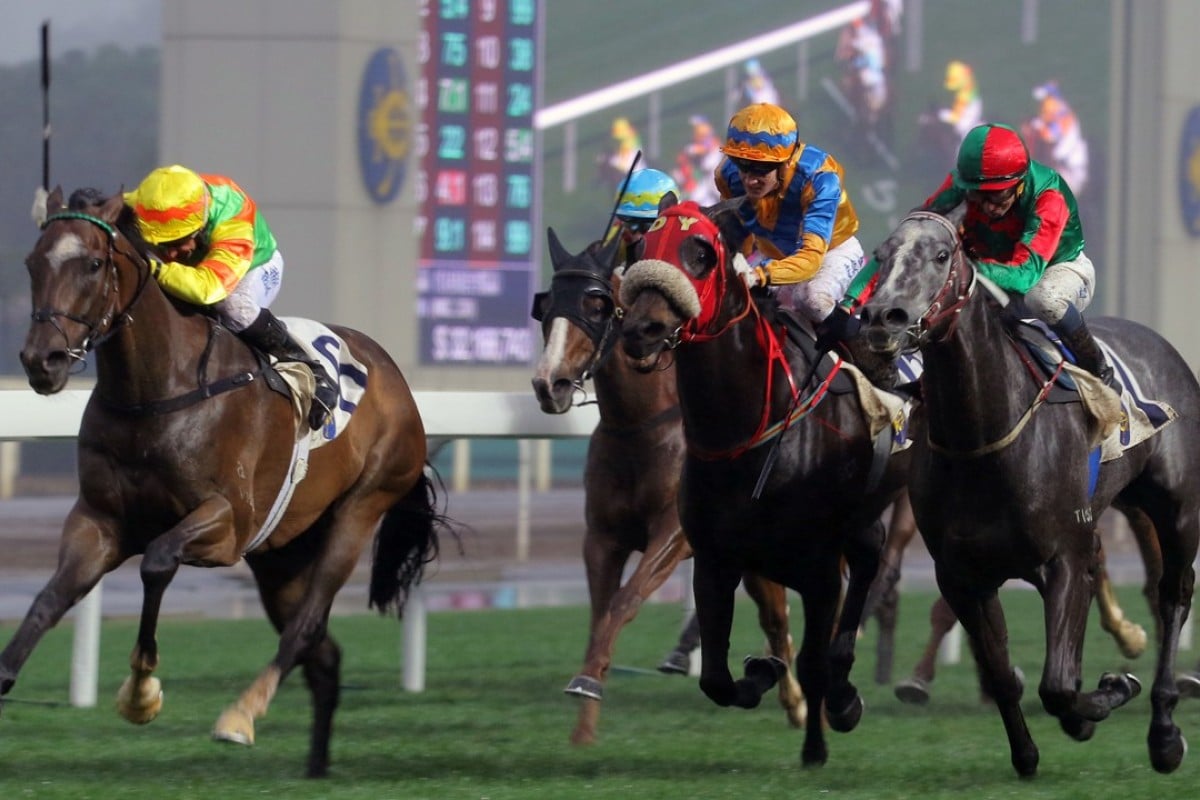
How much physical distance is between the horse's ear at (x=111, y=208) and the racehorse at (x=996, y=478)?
177 centimetres

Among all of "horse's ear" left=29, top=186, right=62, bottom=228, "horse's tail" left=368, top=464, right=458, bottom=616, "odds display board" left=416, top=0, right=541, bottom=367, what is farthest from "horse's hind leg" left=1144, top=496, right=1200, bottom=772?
"odds display board" left=416, top=0, right=541, bottom=367

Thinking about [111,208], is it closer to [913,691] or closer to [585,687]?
[585,687]

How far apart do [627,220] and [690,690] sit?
1.92 meters

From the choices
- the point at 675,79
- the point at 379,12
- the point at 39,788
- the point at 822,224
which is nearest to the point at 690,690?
the point at 822,224

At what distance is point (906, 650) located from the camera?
8961mm

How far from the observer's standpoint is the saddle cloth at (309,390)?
5.88 m

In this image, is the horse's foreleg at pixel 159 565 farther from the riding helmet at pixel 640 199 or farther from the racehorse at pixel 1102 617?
the racehorse at pixel 1102 617

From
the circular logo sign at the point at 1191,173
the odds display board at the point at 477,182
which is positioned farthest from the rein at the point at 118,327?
the circular logo sign at the point at 1191,173

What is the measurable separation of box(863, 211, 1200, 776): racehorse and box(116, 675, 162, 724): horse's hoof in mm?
1832

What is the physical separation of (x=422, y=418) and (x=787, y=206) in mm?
1903

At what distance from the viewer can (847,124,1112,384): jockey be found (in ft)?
17.1

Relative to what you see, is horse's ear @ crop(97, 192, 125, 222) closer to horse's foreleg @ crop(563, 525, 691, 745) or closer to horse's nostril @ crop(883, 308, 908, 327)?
horse's foreleg @ crop(563, 525, 691, 745)

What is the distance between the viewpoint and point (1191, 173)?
30.2 meters

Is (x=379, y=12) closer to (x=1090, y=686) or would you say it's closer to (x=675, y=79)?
(x=675, y=79)
